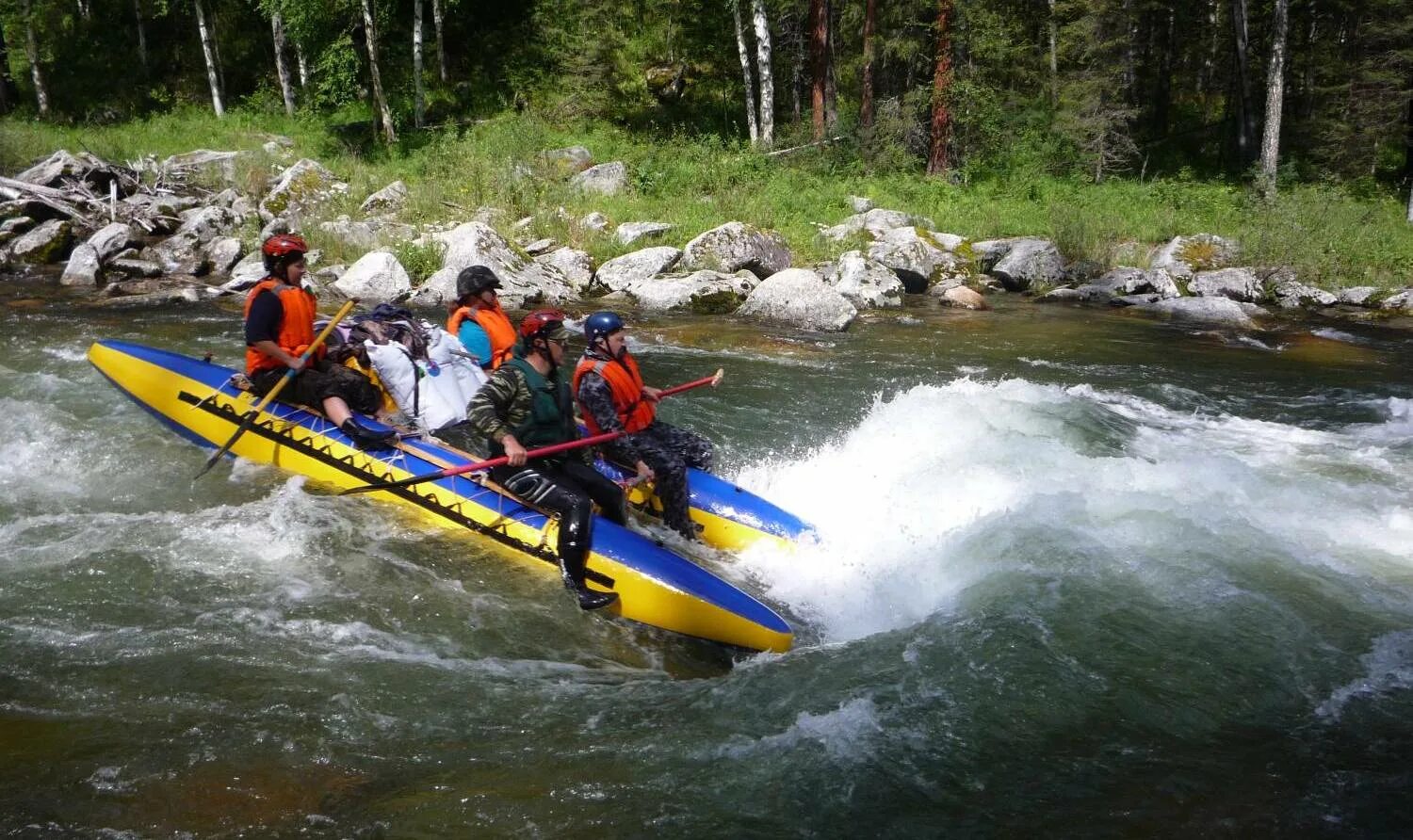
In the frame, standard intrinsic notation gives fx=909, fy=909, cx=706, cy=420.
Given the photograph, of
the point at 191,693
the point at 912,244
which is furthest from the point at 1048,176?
the point at 191,693

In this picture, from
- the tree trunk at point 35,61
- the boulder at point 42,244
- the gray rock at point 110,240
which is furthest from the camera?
the tree trunk at point 35,61

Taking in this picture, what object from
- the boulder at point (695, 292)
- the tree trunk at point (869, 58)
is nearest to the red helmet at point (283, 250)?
the boulder at point (695, 292)

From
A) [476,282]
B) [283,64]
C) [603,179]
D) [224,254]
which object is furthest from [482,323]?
[283,64]

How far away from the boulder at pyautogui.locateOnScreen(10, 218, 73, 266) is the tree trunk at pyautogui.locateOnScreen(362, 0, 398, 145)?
7.72 meters

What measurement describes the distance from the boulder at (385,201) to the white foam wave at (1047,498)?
12.1 meters

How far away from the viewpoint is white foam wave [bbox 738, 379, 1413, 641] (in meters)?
5.59

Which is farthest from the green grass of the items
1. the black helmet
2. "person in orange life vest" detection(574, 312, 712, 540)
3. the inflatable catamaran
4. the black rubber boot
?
"person in orange life vest" detection(574, 312, 712, 540)

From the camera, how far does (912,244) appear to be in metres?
16.6

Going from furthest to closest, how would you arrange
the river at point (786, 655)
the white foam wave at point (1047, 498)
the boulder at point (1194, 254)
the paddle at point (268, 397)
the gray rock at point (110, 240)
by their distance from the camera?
the boulder at point (1194, 254), the gray rock at point (110, 240), the paddle at point (268, 397), the white foam wave at point (1047, 498), the river at point (786, 655)

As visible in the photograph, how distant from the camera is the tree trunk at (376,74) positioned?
2086 cm

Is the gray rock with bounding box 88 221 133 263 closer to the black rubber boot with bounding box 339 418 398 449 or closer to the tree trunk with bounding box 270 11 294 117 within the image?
the tree trunk with bounding box 270 11 294 117

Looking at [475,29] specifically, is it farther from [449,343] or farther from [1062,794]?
[1062,794]

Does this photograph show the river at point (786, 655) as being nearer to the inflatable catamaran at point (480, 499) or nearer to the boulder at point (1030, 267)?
the inflatable catamaran at point (480, 499)

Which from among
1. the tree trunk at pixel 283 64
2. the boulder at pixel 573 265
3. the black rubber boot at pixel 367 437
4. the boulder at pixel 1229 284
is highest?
the tree trunk at pixel 283 64
